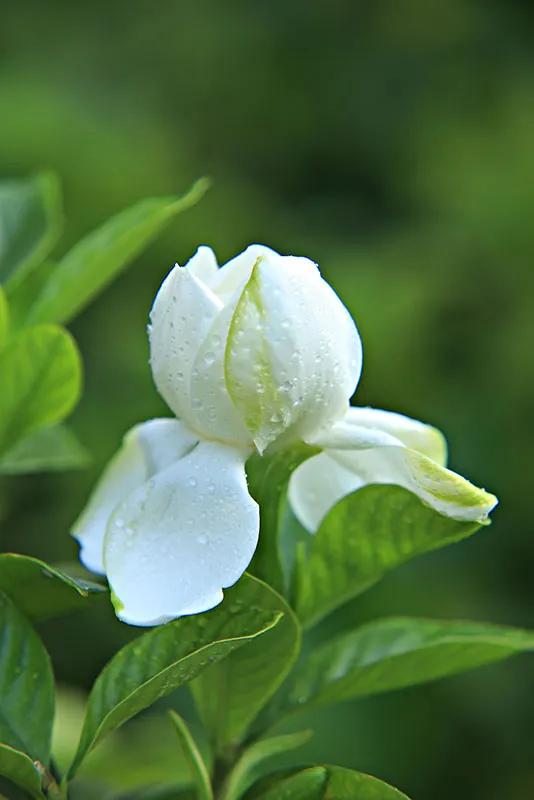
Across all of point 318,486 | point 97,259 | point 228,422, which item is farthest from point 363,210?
point 228,422

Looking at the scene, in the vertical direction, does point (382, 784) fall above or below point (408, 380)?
above

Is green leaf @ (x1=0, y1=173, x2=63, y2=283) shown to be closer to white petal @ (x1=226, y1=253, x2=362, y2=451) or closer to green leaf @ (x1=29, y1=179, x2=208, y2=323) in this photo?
green leaf @ (x1=29, y1=179, x2=208, y2=323)

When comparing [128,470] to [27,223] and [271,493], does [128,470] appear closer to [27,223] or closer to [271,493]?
[271,493]

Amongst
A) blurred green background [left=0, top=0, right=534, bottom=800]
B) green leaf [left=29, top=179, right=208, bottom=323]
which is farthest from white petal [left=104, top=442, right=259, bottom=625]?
blurred green background [left=0, top=0, right=534, bottom=800]

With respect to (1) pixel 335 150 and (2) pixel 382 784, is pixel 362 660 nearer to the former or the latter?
(2) pixel 382 784

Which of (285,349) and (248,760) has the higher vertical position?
(285,349)

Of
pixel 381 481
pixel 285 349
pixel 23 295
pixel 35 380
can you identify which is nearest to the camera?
pixel 285 349

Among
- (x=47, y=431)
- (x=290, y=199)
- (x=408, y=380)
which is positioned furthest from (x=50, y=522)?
(x=47, y=431)
